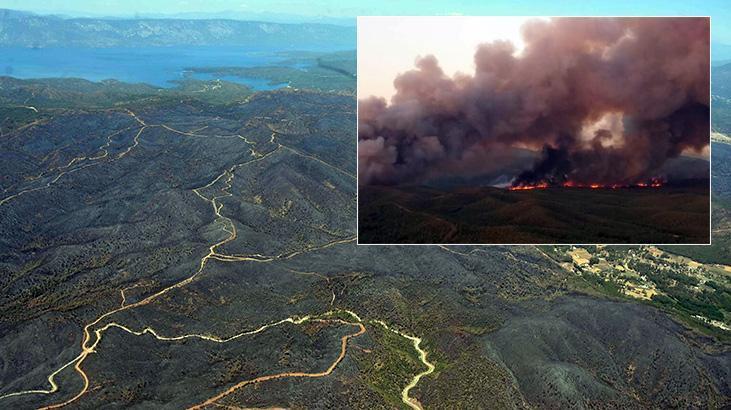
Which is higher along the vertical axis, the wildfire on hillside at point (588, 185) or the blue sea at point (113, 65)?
the blue sea at point (113, 65)

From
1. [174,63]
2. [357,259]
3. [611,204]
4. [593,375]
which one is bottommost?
[593,375]

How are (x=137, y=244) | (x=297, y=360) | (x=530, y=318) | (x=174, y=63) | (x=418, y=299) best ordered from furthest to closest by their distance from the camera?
(x=174, y=63)
(x=137, y=244)
(x=418, y=299)
(x=530, y=318)
(x=297, y=360)

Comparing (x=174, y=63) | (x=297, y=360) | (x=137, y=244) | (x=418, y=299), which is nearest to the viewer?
(x=297, y=360)

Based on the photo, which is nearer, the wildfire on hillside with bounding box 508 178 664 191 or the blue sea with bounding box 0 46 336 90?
the wildfire on hillside with bounding box 508 178 664 191

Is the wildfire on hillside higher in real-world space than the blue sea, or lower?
lower

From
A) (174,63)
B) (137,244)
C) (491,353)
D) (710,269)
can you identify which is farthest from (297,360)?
(174,63)

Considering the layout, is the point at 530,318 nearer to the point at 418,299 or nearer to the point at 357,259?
the point at 418,299

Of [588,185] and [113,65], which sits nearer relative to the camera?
[588,185]

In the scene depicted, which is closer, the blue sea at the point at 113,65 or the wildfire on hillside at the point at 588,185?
the wildfire on hillside at the point at 588,185

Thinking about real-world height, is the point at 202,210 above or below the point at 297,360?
above

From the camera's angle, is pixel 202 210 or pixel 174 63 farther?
pixel 174 63

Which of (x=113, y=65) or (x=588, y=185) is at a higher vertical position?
(x=113, y=65)
